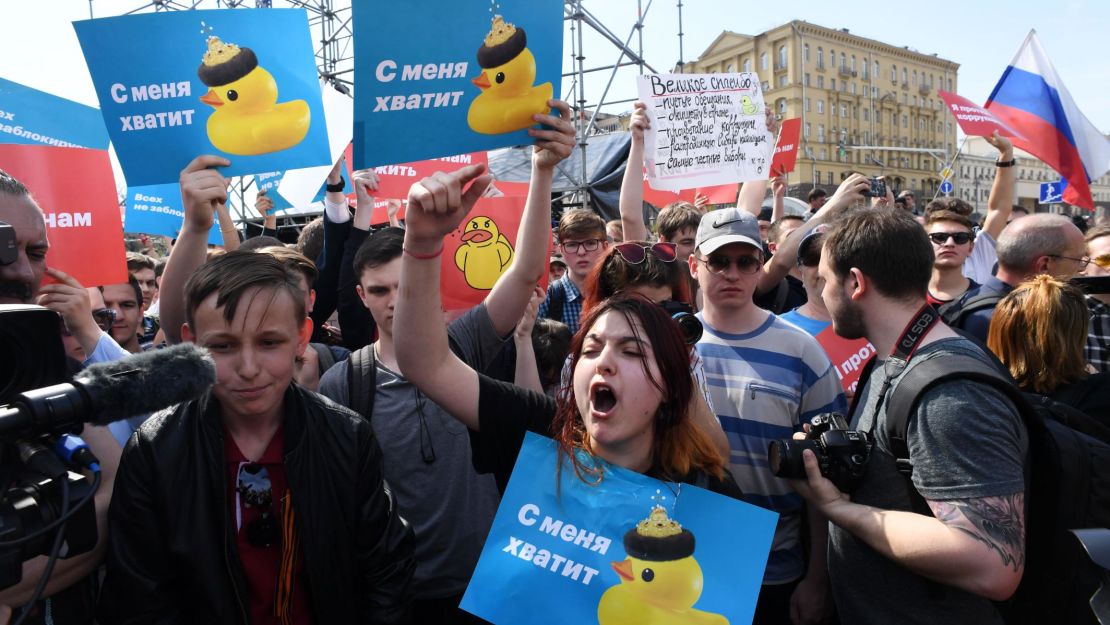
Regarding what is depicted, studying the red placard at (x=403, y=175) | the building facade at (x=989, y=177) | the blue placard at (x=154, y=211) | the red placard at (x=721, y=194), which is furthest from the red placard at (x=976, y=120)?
the building facade at (x=989, y=177)

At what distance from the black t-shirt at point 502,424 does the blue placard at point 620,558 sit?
23 cm

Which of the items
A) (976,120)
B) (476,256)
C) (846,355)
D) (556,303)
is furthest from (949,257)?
(476,256)

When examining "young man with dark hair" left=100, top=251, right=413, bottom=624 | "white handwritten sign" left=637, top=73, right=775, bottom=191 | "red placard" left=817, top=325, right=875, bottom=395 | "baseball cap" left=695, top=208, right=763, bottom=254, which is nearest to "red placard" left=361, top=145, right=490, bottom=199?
"white handwritten sign" left=637, top=73, right=775, bottom=191

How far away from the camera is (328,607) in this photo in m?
1.80

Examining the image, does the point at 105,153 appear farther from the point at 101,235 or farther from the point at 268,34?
the point at 268,34

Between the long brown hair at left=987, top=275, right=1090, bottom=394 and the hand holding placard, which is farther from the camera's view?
the long brown hair at left=987, top=275, right=1090, bottom=394

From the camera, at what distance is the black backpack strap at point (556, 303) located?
13.8 ft

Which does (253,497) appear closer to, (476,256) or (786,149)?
(476,256)

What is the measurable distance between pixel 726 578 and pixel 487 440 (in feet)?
2.35

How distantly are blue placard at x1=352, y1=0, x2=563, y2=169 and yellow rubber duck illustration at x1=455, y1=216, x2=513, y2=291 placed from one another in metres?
1.06

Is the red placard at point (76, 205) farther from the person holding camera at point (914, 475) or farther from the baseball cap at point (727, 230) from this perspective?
the person holding camera at point (914, 475)

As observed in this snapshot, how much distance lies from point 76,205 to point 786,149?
6189 mm

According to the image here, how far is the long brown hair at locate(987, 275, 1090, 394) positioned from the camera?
2.49 meters

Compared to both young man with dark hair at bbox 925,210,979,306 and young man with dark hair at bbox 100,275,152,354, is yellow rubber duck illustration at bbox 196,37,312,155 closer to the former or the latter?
A: young man with dark hair at bbox 100,275,152,354
